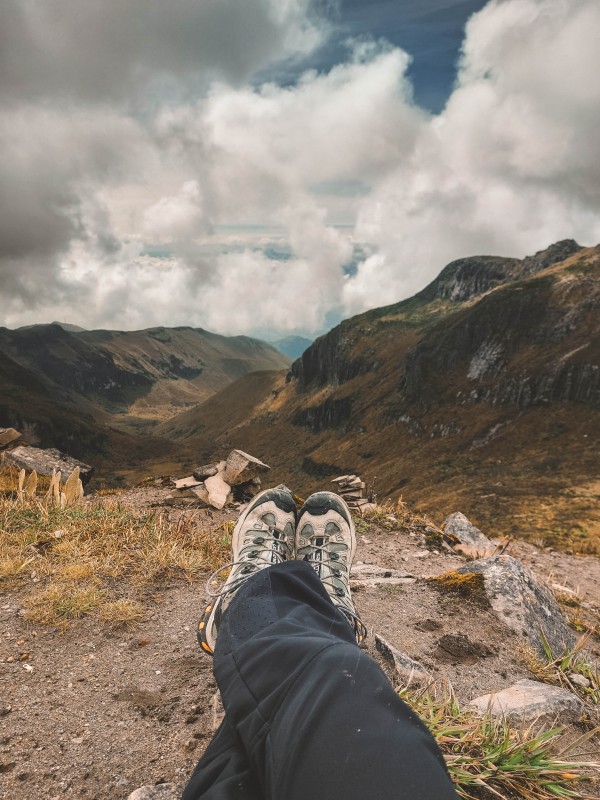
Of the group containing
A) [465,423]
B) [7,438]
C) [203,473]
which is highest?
[465,423]

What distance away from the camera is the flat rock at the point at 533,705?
9.81 ft

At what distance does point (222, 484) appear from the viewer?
1210 centimetres

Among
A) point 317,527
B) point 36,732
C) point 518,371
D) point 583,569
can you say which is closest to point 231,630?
point 36,732

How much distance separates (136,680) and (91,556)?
2451mm

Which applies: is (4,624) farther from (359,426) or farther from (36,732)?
(359,426)

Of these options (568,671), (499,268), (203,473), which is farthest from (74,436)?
(499,268)

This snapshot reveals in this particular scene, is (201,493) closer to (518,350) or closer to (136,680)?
(136,680)

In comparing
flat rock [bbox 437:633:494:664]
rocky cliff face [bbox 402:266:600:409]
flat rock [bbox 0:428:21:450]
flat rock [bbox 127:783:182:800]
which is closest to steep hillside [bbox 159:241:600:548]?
rocky cliff face [bbox 402:266:600:409]

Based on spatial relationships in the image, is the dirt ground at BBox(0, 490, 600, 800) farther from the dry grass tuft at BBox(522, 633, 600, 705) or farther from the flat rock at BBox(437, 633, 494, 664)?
the dry grass tuft at BBox(522, 633, 600, 705)

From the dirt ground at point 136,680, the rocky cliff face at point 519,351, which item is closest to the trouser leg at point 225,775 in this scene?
the dirt ground at point 136,680

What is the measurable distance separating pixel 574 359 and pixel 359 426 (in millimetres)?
58783

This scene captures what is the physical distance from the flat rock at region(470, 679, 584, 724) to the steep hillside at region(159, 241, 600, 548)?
108ft

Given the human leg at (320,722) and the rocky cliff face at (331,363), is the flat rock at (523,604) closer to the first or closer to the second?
the human leg at (320,722)

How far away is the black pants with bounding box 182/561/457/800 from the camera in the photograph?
4.97ft
